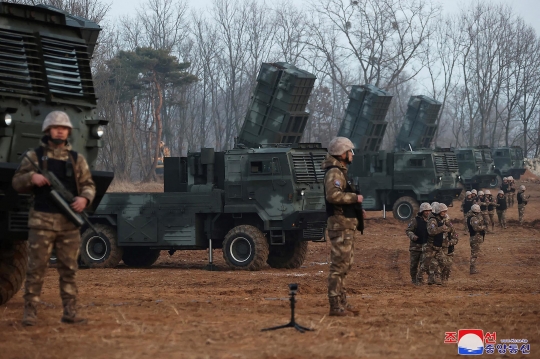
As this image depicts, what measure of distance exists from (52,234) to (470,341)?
12.6 ft

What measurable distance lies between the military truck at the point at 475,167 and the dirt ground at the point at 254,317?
26.4 meters

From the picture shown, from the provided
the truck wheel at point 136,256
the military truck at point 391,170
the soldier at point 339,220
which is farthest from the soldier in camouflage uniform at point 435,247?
the military truck at point 391,170

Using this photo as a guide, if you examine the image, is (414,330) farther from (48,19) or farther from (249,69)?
(249,69)

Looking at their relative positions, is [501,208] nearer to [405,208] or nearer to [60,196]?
[405,208]

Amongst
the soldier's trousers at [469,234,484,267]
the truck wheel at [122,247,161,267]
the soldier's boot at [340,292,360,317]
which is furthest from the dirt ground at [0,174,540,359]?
the truck wheel at [122,247,161,267]

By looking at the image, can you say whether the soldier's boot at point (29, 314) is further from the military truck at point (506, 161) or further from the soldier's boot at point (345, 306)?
the military truck at point (506, 161)

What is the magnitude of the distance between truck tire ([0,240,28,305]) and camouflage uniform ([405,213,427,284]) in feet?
25.9

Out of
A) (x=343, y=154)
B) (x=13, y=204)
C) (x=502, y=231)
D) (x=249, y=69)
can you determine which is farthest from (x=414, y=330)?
(x=249, y=69)

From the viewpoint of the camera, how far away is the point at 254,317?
9.61 m

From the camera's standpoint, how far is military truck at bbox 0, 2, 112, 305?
9.95m

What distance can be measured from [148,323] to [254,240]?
9.83 m

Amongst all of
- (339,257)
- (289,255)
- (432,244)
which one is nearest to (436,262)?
(432,244)

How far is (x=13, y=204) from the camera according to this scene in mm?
9359

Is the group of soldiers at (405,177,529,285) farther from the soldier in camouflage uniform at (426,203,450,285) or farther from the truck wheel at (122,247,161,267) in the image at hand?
A: the truck wheel at (122,247,161,267)
